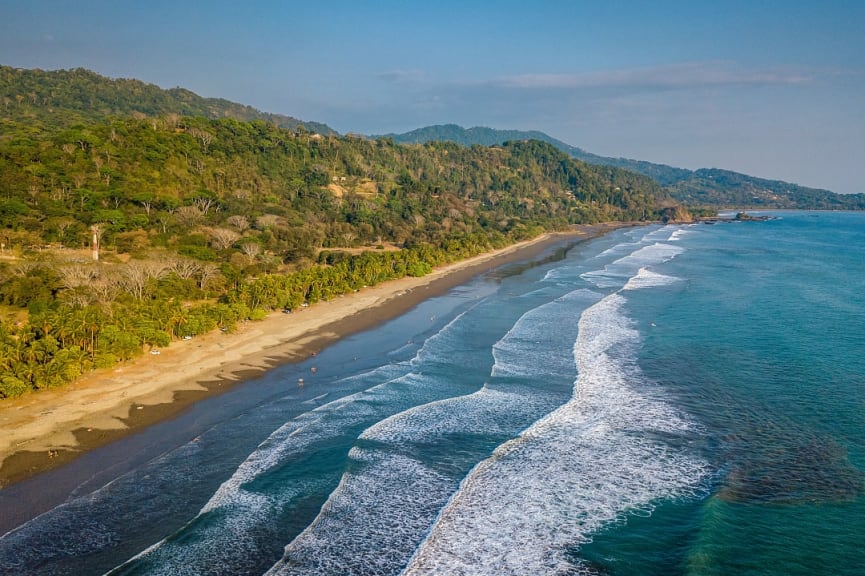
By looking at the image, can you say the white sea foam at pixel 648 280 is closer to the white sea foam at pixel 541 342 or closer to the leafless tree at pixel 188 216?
the white sea foam at pixel 541 342

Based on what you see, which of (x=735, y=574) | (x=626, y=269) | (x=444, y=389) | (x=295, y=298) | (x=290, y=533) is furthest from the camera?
(x=626, y=269)

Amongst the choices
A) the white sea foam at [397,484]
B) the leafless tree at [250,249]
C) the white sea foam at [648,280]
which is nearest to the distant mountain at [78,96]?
the leafless tree at [250,249]

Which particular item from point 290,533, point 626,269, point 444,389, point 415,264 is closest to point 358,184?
point 415,264

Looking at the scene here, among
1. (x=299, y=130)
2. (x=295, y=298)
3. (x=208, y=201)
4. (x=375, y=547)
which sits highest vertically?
(x=299, y=130)

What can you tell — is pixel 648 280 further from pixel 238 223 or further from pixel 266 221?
pixel 238 223

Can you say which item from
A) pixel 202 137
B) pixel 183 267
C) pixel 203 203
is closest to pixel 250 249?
pixel 183 267

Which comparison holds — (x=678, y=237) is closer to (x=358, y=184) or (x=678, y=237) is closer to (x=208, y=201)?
(x=358, y=184)
